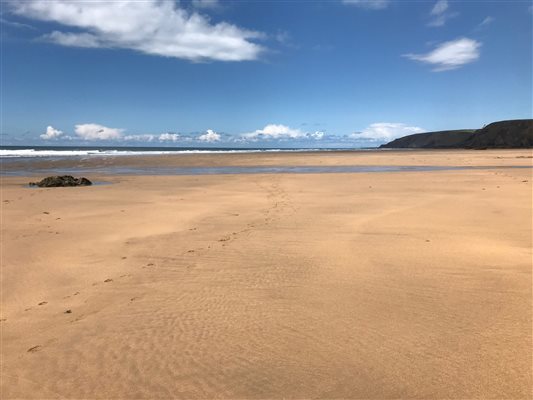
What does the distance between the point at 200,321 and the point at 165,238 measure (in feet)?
13.6

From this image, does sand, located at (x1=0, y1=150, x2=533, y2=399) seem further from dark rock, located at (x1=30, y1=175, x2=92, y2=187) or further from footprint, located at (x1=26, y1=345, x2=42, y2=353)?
dark rock, located at (x1=30, y1=175, x2=92, y2=187)

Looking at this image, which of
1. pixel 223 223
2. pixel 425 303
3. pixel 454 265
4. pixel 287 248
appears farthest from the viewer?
pixel 223 223

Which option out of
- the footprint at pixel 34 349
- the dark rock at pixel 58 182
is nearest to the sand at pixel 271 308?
the footprint at pixel 34 349

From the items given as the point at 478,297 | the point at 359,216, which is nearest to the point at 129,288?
the point at 478,297

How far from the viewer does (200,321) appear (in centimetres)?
433

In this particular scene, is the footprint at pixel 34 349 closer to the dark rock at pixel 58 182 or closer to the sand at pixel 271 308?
the sand at pixel 271 308

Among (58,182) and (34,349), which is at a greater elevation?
(58,182)

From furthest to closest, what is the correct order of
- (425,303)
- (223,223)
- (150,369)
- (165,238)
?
(223,223) → (165,238) → (425,303) → (150,369)

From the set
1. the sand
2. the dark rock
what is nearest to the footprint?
the sand

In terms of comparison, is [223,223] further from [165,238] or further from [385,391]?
[385,391]

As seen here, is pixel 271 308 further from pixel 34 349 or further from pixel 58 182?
pixel 58 182

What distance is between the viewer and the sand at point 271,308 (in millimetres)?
3252

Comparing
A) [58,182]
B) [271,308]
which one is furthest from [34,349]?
[58,182]

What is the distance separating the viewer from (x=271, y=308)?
4598 millimetres
